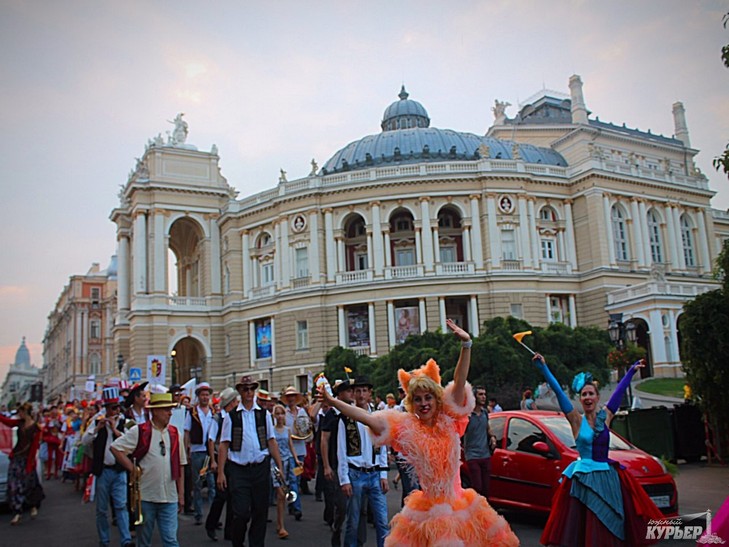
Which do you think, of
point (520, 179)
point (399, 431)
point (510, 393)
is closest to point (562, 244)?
point (520, 179)

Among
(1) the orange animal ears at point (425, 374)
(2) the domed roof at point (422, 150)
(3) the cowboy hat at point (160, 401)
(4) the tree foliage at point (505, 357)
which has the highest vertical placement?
(2) the domed roof at point (422, 150)

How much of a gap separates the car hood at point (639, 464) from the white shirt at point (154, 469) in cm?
576

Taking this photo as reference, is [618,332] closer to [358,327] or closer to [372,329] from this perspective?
[372,329]

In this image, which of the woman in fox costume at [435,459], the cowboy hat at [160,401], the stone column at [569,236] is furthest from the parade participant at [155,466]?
the stone column at [569,236]

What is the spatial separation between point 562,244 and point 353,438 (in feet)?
141

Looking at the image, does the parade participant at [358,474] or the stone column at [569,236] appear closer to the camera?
the parade participant at [358,474]

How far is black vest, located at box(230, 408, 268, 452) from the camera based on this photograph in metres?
8.87

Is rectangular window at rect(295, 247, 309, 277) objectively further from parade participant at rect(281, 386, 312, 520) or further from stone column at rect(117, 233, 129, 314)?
parade participant at rect(281, 386, 312, 520)

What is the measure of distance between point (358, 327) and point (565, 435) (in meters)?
36.2

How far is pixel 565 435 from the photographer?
428 inches

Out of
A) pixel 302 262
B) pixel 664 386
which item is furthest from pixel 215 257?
pixel 664 386

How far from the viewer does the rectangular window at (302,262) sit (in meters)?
49.0

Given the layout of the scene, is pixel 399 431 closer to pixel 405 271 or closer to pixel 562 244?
pixel 405 271

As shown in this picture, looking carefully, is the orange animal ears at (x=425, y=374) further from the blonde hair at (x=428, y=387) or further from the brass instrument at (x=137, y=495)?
the brass instrument at (x=137, y=495)
